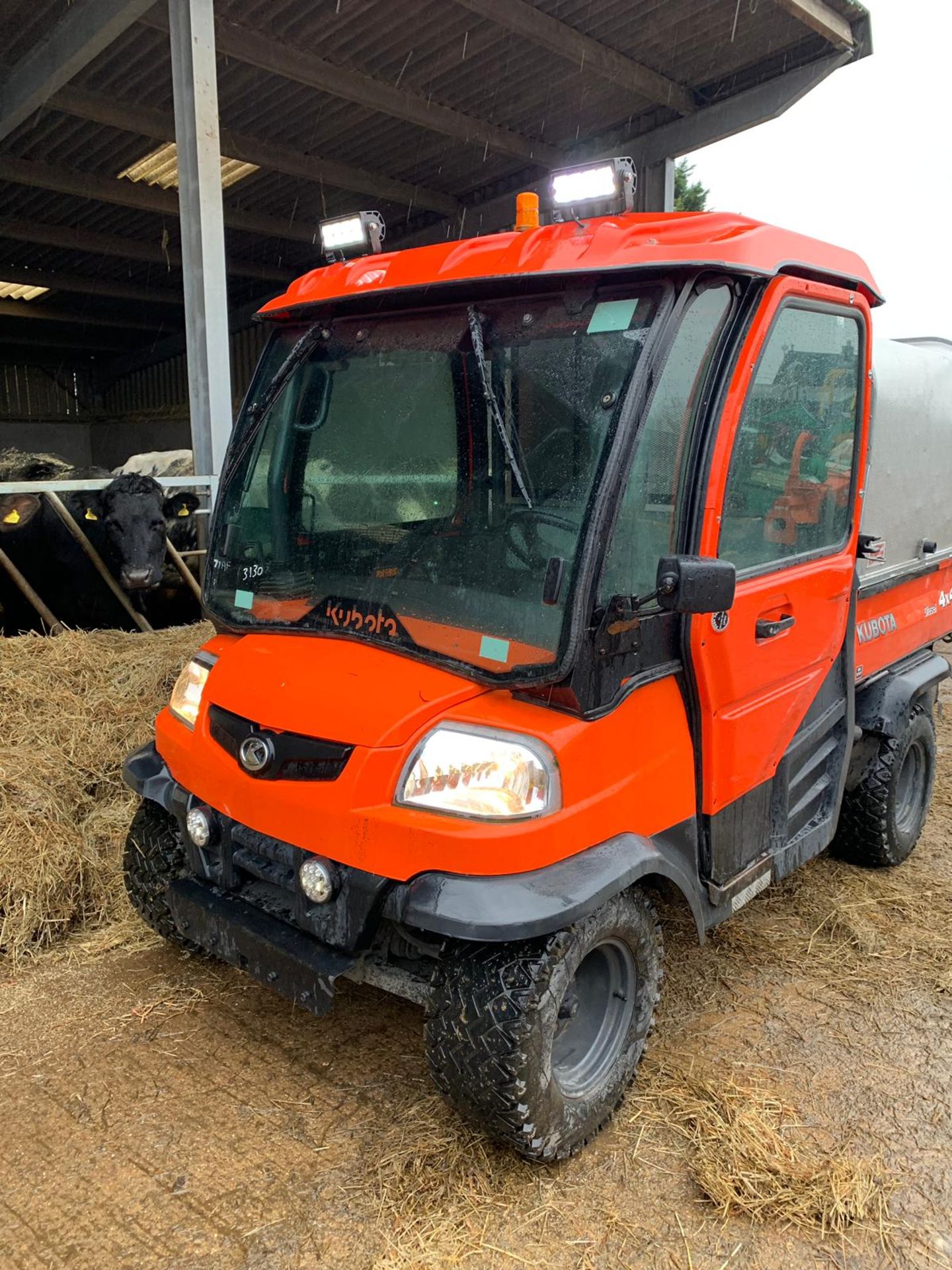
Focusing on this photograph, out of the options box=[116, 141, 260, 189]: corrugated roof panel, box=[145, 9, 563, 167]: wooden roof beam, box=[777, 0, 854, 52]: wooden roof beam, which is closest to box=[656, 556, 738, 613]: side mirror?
box=[145, 9, 563, 167]: wooden roof beam

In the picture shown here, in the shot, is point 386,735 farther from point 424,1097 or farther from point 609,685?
point 424,1097

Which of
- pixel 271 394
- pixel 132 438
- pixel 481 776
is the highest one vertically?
pixel 132 438

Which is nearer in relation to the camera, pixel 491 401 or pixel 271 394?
pixel 491 401

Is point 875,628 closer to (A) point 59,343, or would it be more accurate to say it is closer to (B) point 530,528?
(B) point 530,528

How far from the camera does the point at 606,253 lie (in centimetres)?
221

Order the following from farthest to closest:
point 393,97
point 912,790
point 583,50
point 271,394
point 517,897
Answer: point 393,97
point 583,50
point 912,790
point 271,394
point 517,897

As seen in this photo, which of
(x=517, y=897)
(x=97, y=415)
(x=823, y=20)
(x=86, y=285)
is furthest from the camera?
(x=97, y=415)

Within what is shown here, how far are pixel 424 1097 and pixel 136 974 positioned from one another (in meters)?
1.17

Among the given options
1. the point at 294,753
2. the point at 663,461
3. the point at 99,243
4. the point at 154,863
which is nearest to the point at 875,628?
the point at 663,461

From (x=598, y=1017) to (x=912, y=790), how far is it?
235cm

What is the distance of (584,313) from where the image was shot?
227 centimetres

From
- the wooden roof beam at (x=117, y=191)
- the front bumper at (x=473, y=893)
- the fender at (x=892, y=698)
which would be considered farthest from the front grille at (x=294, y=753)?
the wooden roof beam at (x=117, y=191)

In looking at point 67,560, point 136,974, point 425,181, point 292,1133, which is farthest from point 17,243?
point 292,1133

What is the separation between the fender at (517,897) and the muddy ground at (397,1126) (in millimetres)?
684
